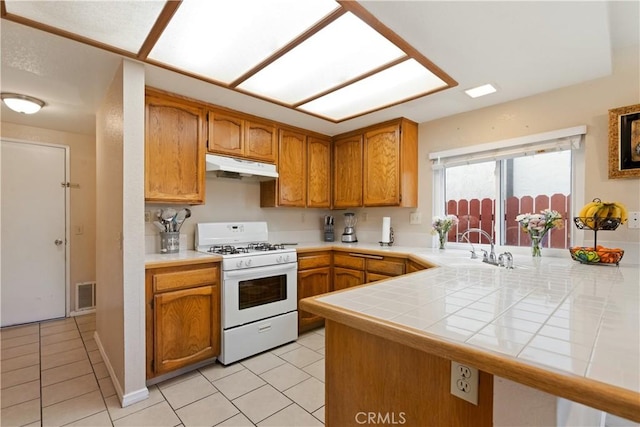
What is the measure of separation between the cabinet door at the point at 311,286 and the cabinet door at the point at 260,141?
123 centimetres

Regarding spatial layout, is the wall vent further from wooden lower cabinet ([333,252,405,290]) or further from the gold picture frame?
the gold picture frame

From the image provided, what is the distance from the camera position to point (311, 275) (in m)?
2.99

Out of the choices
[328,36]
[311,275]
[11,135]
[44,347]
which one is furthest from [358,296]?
[11,135]

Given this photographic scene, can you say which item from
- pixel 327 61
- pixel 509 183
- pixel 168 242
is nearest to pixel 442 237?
pixel 509 183

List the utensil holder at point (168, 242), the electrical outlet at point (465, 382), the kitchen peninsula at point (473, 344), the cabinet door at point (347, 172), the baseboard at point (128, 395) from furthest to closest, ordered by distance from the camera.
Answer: the cabinet door at point (347, 172), the utensil holder at point (168, 242), the baseboard at point (128, 395), the electrical outlet at point (465, 382), the kitchen peninsula at point (473, 344)

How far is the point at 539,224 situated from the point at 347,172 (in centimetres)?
192

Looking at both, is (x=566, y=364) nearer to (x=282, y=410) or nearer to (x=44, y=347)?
(x=282, y=410)

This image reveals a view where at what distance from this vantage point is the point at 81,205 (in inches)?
138

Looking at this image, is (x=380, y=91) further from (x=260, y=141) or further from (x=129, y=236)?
(x=129, y=236)

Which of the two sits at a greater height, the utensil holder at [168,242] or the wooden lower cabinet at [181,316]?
the utensil holder at [168,242]

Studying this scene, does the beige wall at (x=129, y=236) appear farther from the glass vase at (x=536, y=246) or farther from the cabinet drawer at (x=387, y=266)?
the glass vase at (x=536, y=246)

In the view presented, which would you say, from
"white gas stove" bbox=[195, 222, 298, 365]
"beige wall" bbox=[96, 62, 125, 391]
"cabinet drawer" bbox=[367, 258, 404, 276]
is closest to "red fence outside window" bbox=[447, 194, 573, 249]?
"cabinet drawer" bbox=[367, 258, 404, 276]

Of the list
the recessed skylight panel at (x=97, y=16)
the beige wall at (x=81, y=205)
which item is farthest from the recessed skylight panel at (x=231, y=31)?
the beige wall at (x=81, y=205)

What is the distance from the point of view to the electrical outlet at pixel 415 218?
3.11m
